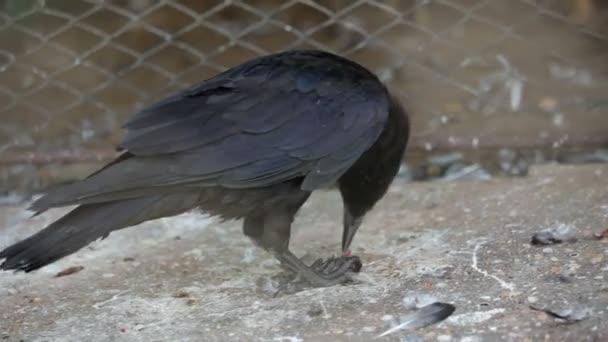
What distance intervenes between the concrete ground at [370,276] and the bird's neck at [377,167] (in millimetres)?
160

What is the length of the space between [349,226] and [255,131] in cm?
49

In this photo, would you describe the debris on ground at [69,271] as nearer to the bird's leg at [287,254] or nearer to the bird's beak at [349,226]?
the bird's leg at [287,254]

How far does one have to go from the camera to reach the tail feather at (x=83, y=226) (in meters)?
2.58

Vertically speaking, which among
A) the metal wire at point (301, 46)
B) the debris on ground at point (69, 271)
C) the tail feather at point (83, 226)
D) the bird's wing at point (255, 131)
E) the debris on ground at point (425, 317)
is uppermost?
the bird's wing at point (255, 131)

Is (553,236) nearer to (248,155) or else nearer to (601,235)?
(601,235)

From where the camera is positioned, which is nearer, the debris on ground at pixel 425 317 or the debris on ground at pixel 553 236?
the debris on ground at pixel 425 317

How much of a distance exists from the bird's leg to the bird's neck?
181mm

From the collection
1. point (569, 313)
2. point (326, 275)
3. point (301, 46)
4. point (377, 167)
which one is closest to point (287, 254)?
point (326, 275)

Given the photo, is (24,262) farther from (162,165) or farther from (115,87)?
(115,87)

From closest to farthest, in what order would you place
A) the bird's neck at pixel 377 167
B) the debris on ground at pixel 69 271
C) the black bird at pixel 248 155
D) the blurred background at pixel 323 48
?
the black bird at pixel 248 155 < the bird's neck at pixel 377 167 < the debris on ground at pixel 69 271 < the blurred background at pixel 323 48

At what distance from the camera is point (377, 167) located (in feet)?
10.0

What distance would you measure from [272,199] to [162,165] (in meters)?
0.31

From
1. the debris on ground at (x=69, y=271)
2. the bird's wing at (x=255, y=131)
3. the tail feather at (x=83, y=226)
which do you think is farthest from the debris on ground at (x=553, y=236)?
the debris on ground at (x=69, y=271)

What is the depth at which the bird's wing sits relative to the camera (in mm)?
2680
